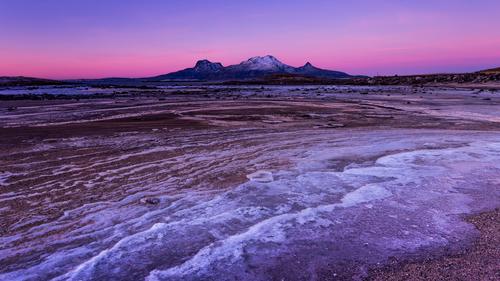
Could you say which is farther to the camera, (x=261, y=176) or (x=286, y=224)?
(x=261, y=176)

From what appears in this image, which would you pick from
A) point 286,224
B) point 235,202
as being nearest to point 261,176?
point 235,202

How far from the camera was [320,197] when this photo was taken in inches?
282

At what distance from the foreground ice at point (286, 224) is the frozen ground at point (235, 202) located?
0.02 m

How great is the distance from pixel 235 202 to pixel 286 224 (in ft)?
4.14

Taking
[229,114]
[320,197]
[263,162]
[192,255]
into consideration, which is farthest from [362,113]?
[192,255]

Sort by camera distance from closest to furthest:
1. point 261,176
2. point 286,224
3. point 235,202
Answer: point 286,224 → point 235,202 → point 261,176

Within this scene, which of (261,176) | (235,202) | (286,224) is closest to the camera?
(286,224)

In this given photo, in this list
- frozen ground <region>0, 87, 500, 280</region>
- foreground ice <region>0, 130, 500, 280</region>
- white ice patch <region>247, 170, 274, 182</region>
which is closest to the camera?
foreground ice <region>0, 130, 500, 280</region>

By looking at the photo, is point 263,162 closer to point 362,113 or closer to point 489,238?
point 489,238

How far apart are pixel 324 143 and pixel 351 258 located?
7.65 metres

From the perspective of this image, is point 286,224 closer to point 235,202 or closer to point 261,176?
point 235,202

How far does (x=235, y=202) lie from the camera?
6.90 meters

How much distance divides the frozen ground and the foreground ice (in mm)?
22

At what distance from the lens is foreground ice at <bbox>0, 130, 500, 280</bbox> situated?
4.65 metres
